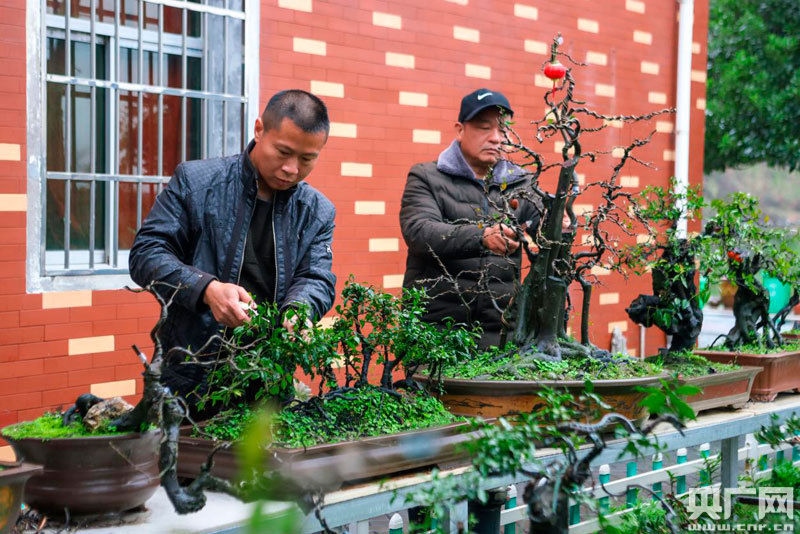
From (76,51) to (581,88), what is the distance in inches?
155

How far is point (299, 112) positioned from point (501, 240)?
0.91 m

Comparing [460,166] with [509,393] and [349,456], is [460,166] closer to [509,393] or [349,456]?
[509,393]

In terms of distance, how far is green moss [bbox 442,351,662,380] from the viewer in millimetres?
2658

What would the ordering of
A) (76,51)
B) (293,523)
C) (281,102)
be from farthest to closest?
(76,51), (281,102), (293,523)

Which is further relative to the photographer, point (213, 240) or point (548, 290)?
point (548, 290)

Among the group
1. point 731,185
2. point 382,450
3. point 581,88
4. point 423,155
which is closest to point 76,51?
point 423,155

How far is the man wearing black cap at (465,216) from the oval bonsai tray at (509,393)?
0.68 meters

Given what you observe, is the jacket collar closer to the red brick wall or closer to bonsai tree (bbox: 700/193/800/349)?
bonsai tree (bbox: 700/193/800/349)

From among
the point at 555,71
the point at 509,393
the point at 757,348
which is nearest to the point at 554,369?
the point at 509,393

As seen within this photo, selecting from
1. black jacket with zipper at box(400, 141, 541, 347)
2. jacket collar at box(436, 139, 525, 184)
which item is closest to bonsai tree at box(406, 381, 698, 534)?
black jacket with zipper at box(400, 141, 541, 347)

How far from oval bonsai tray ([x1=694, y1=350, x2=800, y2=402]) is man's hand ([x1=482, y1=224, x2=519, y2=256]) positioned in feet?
3.48

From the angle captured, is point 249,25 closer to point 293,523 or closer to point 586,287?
point 586,287

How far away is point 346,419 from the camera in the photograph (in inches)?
88.0

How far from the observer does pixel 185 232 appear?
2.62 m
